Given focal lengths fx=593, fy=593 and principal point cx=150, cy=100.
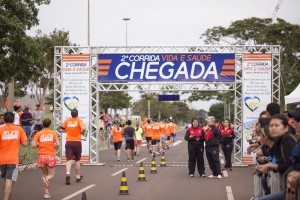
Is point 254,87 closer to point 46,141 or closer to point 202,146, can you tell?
point 202,146

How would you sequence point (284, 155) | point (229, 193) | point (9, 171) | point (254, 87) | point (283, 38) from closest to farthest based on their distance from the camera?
point (284, 155) < point (9, 171) < point (229, 193) < point (254, 87) < point (283, 38)

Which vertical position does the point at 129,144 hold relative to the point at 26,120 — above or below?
below

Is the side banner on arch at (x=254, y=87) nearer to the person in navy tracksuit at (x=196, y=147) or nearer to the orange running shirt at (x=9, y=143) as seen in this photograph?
the person in navy tracksuit at (x=196, y=147)

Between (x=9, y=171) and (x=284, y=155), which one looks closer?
(x=284, y=155)

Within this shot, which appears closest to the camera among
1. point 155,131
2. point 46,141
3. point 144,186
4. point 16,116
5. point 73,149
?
point 46,141

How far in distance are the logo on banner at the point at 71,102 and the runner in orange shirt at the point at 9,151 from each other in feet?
44.4

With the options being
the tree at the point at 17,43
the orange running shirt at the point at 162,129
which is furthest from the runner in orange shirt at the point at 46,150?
the orange running shirt at the point at 162,129

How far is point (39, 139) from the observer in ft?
46.5

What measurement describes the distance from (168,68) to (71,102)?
173 inches

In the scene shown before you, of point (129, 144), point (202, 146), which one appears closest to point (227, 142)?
point (202, 146)

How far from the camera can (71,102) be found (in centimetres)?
2528

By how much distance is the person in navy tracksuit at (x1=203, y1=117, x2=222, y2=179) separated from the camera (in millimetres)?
19188

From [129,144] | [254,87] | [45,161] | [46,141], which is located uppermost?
[254,87]

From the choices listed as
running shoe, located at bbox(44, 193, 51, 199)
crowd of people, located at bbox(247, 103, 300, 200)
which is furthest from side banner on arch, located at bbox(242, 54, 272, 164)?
crowd of people, located at bbox(247, 103, 300, 200)
